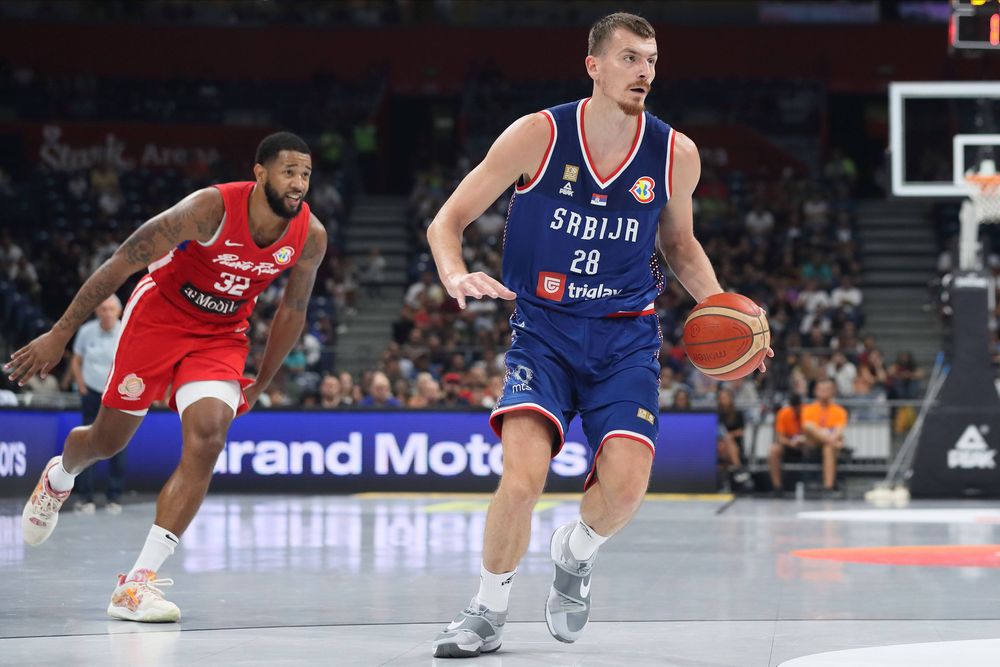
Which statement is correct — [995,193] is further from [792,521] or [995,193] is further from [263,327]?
[263,327]

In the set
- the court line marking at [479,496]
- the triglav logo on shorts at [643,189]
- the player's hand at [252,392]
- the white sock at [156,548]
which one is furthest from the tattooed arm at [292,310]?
the court line marking at [479,496]

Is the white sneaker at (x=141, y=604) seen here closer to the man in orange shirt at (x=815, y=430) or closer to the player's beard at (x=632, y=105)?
the player's beard at (x=632, y=105)

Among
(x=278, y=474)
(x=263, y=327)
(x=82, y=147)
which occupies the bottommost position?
(x=278, y=474)

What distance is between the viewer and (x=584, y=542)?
5355 millimetres

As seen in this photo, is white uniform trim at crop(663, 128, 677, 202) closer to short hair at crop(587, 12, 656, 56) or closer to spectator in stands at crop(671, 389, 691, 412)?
short hair at crop(587, 12, 656, 56)

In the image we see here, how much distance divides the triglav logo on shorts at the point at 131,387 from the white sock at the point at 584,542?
244cm

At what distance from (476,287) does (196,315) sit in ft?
8.42

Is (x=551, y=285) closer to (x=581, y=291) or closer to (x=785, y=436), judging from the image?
(x=581, y=291)

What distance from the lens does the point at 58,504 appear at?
23.2 feet

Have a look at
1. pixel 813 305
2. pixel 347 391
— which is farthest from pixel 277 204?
pixel 813 305

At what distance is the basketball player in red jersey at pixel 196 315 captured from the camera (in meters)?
6.25

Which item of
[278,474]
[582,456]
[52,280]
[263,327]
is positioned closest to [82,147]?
[52,280]

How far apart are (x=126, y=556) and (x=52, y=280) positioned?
14601 millimetres

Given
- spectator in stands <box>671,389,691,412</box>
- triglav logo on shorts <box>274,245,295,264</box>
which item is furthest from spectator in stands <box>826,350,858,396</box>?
triglav logo on shorts <box>274,245,295,264</box>
